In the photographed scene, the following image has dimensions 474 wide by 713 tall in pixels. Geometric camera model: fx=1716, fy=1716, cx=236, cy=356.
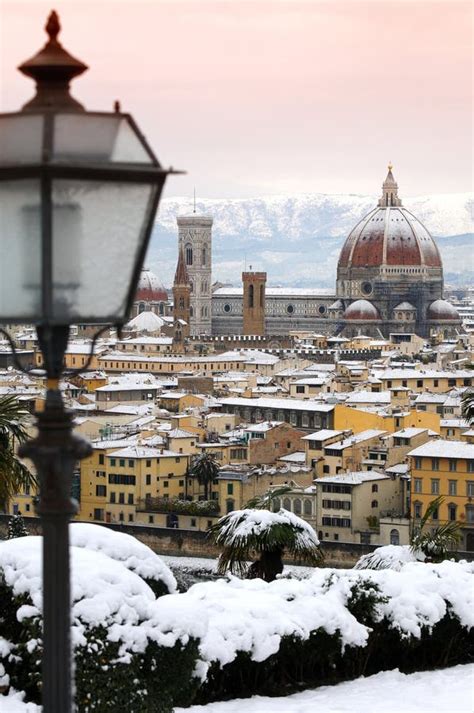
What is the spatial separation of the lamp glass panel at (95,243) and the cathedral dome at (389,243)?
101 m

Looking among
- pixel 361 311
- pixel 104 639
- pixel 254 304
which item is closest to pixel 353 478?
pixel 104 639

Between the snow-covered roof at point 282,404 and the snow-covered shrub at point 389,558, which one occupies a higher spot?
the snow-covered roof at point 282,404

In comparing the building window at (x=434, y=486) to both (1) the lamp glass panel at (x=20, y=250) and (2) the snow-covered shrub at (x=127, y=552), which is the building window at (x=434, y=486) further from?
(1) the lamp glass panel at (x=20, y=250)

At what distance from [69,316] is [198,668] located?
25.7 ft

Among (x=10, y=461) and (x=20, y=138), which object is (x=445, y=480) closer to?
(x=10, y=461)

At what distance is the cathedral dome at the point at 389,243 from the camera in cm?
10456

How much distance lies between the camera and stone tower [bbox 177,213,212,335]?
110m

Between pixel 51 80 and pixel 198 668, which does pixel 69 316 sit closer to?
pixel 51 80

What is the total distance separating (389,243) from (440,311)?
612 centimetres

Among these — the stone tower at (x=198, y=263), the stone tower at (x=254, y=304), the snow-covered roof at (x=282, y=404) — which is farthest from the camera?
the stone tower at (x=198, y=263)

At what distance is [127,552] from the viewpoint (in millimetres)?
11508

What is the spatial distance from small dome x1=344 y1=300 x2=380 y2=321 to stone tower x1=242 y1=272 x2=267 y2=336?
268 inches

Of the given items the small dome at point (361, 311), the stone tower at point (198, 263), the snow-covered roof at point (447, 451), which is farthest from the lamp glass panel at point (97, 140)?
the stone tower at point (198, 263)

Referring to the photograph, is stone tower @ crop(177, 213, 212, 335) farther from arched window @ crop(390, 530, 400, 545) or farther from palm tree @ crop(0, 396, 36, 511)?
palm tree @ crop(0, 396, 36, 511)
